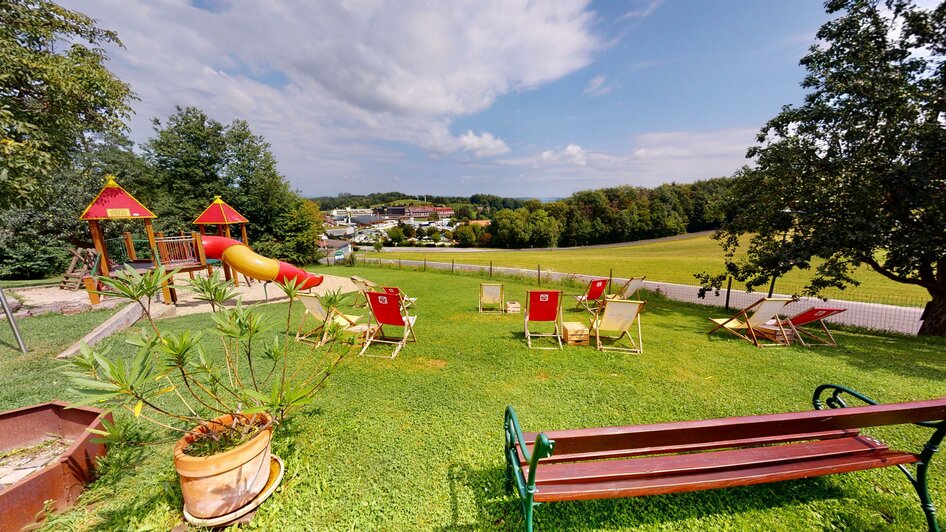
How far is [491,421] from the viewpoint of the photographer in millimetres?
3697

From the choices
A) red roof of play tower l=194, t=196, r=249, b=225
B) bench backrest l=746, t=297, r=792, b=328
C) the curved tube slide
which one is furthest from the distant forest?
bench backrest l=746, t=297, r=792, b=328

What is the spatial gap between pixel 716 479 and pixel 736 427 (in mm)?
472

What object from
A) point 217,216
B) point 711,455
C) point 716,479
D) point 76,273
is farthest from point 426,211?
point 716,479

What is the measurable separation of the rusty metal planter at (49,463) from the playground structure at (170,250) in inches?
184

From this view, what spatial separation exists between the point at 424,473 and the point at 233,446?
1567 mm

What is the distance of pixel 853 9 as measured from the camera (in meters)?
7.65

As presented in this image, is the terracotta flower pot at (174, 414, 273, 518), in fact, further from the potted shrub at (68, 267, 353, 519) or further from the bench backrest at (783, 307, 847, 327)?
the bench backrest at (783, 307, 847, 327)

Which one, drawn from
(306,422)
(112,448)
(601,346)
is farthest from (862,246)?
(112,448)

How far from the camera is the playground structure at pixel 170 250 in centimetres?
950

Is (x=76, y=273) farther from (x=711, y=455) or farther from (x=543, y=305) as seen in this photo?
(x=711, y=455)

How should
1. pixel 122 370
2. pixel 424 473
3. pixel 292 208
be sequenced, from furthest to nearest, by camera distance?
pixel 292 208 < pixel 424 473 < pixel 122 370

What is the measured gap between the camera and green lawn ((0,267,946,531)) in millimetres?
2447

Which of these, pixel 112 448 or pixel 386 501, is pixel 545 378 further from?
pixel 112 448

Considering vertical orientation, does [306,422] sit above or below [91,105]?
below
